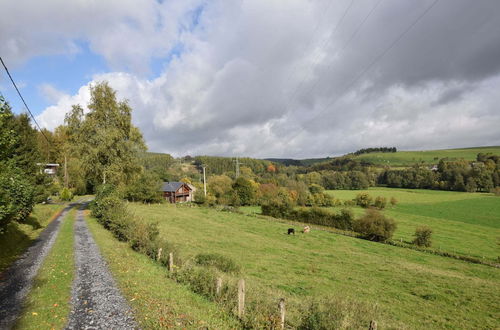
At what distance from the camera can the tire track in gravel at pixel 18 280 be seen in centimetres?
959

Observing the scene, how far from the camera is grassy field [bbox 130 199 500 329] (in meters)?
15.5

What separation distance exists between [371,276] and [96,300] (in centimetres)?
2132

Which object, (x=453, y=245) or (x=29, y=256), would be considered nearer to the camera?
(x=29, y=256)

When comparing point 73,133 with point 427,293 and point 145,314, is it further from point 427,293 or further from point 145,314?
point 427,293

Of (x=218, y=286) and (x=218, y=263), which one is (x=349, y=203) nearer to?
(x=218, y=263)

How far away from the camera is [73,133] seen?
37844mm

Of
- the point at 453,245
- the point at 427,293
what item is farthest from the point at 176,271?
the point at 453,245

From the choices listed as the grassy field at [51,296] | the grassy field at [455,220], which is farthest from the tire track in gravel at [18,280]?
the grassy field at [455,220]

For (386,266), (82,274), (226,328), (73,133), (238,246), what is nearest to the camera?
(226,328)

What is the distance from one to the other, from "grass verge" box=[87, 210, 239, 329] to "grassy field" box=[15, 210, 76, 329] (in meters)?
2.16

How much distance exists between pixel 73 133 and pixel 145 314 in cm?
3742

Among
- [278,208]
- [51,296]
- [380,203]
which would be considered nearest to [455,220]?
[380,203]

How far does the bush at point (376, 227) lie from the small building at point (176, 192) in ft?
191

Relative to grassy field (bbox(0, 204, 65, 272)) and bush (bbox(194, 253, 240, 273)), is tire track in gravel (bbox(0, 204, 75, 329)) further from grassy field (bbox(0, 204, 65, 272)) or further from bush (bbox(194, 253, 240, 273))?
bush (bbox(194, 253, 240, 273))
